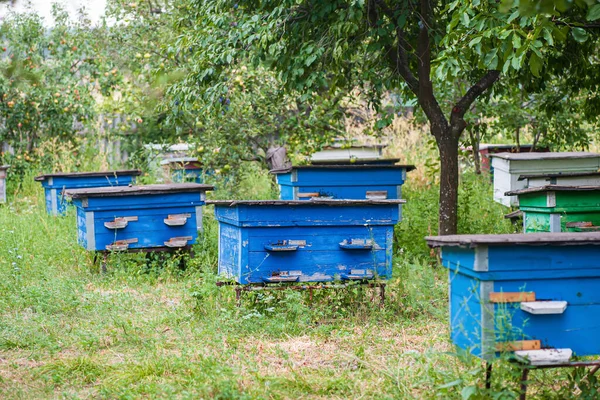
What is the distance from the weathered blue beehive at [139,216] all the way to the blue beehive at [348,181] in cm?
128

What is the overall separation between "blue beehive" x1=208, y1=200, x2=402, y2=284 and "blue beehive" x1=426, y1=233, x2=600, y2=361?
2423mm

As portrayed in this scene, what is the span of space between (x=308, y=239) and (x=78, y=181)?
6.10 metres

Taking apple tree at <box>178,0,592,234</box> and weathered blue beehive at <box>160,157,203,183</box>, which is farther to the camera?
weathered blue beehive at <box>160,157,203,183</box>

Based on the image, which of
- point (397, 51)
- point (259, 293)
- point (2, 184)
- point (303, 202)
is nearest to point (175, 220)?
point (259, 293)

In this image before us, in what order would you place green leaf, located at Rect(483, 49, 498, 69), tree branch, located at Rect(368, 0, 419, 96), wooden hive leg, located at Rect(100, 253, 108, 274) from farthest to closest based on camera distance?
wooden hive leg, located at Rect(100, 253, 108, 274)
tree branch, located at Rect(368, 0, 419, 96)
green leaf, located at Rect(483, 49, 498, 69)

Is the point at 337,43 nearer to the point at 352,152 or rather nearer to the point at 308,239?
the point at 308,239

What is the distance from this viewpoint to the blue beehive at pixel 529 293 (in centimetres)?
333

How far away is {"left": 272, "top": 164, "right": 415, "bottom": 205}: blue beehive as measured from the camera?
8.69 meters

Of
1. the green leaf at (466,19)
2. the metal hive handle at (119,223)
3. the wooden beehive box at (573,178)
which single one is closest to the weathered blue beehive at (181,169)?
the metal hive handle at (119,223)

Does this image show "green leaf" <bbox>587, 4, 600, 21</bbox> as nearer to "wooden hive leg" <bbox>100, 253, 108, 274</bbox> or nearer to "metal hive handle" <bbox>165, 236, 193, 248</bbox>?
"metal hive handle" <bbox>165, 236, 193, 248</bbox>

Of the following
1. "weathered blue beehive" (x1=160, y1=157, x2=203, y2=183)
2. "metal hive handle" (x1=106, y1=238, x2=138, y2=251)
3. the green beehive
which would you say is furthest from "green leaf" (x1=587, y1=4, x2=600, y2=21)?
"weathered blue beehive" (x1=160, y1=157, x2=203, y2=183)

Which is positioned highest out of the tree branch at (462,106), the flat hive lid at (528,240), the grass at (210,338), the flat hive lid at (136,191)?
the tree branch at (462,106)

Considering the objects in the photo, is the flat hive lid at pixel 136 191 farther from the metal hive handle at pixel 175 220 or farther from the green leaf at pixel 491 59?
the green leaf at pixel 491 59

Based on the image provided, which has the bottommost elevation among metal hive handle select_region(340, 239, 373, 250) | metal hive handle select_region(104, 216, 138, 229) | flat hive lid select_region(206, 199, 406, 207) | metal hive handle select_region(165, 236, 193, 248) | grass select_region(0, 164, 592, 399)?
grass select_region(0, 164, 592, 399)
